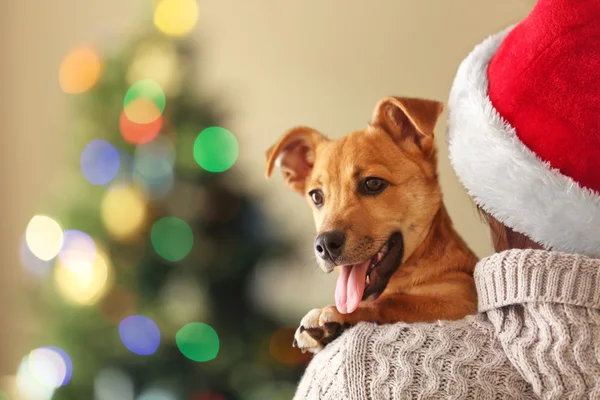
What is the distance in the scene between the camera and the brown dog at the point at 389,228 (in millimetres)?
1258

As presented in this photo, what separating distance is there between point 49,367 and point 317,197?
124 cm

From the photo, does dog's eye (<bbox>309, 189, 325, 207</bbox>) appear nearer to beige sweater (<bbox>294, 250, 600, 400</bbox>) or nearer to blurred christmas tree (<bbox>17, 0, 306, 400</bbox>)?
blurred christmas tree (<bbox>17, 0, 306, 400</bbox>)

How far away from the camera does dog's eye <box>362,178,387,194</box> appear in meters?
1.48

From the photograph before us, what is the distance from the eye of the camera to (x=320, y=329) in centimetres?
115

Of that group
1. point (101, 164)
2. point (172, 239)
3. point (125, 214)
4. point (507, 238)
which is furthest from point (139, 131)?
point (507, 238)

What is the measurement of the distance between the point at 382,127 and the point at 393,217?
0.28 meters

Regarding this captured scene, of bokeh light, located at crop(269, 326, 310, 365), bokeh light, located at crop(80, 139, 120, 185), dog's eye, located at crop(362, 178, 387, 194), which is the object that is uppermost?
bokeh light, located at crop(80, 139, 120, 185)

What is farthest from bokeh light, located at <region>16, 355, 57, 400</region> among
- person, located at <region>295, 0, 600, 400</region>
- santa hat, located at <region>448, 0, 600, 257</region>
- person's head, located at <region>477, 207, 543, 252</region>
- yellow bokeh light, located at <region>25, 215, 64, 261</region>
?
santa hat, located at <region>448, 0, 600, 257</region>

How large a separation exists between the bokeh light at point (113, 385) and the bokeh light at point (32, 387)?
6.9 inches

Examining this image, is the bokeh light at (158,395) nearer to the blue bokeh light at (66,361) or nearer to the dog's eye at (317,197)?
the blue bokeh light at (66,361)

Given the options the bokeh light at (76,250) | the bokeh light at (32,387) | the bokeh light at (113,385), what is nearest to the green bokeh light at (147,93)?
the bokeh light at (76,250)

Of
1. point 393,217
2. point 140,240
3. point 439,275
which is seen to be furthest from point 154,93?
point 439,275

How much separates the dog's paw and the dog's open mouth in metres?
0.10

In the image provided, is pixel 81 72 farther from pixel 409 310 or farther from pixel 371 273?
pixel 409 310
